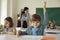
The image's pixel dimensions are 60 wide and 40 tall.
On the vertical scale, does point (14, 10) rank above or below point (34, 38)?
above

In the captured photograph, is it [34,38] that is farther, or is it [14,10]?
[14,10]

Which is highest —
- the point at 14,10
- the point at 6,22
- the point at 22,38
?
the point at 14,10

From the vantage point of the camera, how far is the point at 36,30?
247 cm

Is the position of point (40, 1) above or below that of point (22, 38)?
above

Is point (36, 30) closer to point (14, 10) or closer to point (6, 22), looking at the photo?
point (6, 22)

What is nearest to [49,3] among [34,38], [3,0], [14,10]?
[14,10]

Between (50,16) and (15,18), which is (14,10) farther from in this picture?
(50,16)

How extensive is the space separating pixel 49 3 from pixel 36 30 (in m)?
5.98

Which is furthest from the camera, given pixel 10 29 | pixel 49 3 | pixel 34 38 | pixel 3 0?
pixel 49 3

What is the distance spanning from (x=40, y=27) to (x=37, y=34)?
0.12 meters

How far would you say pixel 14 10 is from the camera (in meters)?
8.24

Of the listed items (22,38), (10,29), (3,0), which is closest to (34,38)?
(22,38)

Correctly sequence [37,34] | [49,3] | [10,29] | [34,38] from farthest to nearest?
[49,3] < [10,29] < [37,34] < [34,38]

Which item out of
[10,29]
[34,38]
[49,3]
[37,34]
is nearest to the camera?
[34,38]
